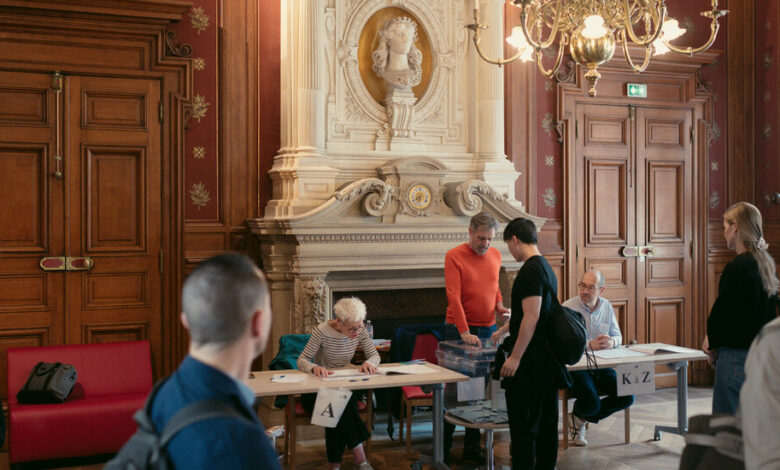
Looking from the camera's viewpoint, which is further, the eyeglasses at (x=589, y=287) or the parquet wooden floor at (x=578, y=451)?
the eyeglasses at (x=589, y=287)

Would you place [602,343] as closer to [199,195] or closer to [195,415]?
[199,195]

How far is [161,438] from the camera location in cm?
157

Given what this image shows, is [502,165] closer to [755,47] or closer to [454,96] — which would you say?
[454,96]

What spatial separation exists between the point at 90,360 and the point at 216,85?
7.54 feet

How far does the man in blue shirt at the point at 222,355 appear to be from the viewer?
1536 millimetres

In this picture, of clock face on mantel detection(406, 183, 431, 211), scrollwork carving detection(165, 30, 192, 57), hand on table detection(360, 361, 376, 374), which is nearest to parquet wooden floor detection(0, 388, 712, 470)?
hand on table detection(360, 361, 376, 374)

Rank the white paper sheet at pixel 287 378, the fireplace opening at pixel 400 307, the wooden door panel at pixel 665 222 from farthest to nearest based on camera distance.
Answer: the wooden door panel at pixel 665 222
the fireplace opening at pixel 400 307
the white paper sheet at pixel 287 378

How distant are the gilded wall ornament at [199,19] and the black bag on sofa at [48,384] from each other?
275 centimetres

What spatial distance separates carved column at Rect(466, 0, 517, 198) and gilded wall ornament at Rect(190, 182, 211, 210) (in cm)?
231

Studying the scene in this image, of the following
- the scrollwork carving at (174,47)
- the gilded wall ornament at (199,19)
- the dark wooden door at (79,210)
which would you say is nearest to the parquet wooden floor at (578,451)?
the dark wooden door at (79,210)

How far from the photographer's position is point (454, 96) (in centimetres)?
701

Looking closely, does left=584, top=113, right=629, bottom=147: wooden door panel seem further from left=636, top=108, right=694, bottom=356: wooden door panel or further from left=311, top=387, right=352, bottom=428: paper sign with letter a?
left=311, top=387, right=352, bottom=428: paper sign with letter a

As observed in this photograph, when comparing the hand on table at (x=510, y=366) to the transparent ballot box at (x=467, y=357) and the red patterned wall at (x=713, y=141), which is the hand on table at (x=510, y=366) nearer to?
the transparent ballot box at (x=467, y=357)

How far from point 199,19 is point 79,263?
210 cm
